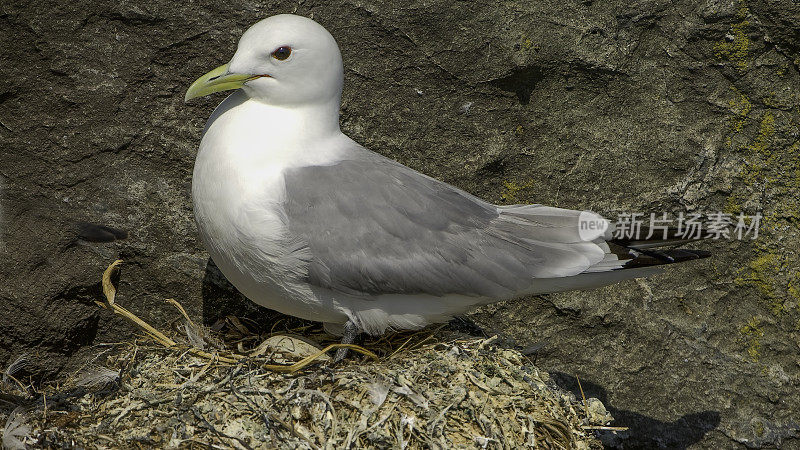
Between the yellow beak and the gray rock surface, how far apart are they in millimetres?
359

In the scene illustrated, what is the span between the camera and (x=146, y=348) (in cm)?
293

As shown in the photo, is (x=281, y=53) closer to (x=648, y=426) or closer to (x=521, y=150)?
(x=521, y=150)

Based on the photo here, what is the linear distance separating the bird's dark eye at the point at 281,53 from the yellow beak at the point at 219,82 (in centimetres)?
9

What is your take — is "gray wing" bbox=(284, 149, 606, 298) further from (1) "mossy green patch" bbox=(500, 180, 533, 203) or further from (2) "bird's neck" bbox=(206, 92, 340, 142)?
(1) "mossy green patch" bbox=(500, 180, 533, 203)

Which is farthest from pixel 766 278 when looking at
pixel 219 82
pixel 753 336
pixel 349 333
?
pixel 219 82

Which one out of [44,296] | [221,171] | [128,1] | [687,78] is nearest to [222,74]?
[221,171]

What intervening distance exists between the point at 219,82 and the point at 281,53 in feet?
0.68

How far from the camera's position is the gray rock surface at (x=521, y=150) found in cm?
303

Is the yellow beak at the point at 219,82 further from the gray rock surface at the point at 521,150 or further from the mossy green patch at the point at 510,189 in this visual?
the mossy green patch at the point at 510,189

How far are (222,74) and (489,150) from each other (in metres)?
1.01

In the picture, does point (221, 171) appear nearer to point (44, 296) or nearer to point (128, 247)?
point (128, 247)

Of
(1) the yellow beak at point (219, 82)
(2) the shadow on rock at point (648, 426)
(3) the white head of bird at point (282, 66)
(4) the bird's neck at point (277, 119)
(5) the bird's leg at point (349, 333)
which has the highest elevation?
(3) the white head of bird at point (282, 66)

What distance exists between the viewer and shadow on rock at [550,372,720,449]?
341 centimetres

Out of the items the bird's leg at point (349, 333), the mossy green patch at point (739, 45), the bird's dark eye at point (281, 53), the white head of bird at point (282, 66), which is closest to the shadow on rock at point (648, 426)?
the bird's leg at point (349, 333)
